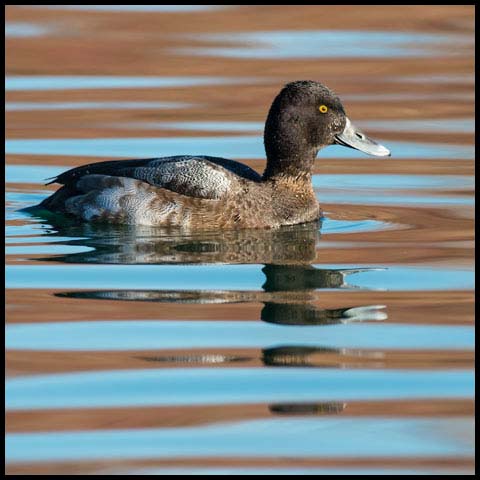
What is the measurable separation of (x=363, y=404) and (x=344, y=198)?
220 inches

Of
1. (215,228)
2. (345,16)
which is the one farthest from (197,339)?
(345,16)

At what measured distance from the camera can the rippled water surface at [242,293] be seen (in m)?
6.75

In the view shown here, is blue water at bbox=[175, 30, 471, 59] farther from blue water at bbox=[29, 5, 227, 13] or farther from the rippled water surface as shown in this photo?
blue water at bbox=[29, 5, 227, 13]

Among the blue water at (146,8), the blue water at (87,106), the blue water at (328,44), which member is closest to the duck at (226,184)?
the blue water at (87,106)

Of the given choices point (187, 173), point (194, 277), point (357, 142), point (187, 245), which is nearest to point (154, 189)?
point (187, 173)

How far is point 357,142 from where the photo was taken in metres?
12.0

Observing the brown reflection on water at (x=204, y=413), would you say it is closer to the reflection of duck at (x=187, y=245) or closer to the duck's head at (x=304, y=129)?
the reflection of duck at (x=187, y=245)

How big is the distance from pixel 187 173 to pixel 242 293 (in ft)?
7.33

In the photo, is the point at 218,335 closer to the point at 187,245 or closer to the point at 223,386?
the point at 223,386

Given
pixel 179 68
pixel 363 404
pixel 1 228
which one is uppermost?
pixel 179 68

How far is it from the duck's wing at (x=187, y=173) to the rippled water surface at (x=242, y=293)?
0.37 metres

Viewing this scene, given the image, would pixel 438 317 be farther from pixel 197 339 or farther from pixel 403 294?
pixel 197 339

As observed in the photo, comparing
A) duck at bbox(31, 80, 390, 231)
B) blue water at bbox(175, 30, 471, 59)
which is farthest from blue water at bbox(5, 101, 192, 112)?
duck at bbox(31, 80, 390, 231)

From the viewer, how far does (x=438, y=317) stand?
8734 mm
